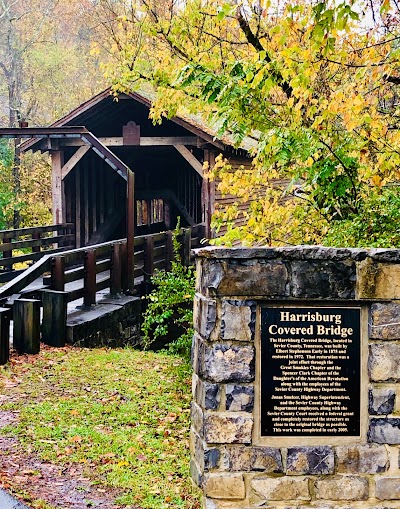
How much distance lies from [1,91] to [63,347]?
1151 inches

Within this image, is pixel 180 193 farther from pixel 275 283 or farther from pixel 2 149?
pixel 275 283

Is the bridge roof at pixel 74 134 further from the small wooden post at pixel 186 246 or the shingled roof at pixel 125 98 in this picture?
the small wooden post at pixel 186 246

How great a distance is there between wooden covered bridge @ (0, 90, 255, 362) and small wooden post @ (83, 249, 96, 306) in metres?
0.02

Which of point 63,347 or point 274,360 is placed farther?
point 63,347

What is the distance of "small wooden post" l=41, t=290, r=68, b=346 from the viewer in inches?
372

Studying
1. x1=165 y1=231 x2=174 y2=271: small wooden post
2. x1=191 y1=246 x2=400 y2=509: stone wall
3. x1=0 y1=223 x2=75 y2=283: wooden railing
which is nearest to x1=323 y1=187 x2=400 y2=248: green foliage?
x1=191 y1=246 x2=400 y2=509: stone wall

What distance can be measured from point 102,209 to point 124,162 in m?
1.63

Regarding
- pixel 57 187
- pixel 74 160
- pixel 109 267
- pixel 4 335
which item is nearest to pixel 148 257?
pixel 109 267

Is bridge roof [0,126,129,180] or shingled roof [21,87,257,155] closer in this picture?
bridge roof [0,126,129,180]

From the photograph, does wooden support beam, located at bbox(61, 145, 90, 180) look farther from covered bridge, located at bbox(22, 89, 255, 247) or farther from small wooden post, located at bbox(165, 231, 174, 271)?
small wooden post, located at bbox(165, 231, 174, 271)


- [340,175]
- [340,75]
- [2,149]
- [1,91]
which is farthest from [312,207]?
[1,91]

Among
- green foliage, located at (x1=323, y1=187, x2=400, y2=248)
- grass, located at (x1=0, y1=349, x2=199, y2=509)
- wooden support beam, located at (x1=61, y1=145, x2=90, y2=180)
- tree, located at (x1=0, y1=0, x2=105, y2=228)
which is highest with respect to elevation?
tree, located at (x1=0, y1=0, x2=105, y2=228)

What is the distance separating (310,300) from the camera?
4.32 metres

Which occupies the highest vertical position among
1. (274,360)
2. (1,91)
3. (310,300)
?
(1,91)
